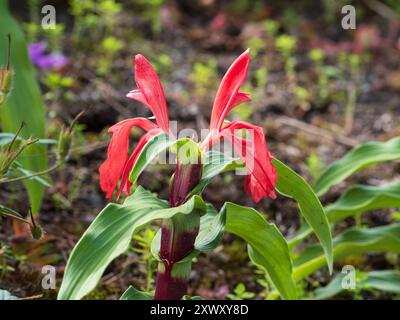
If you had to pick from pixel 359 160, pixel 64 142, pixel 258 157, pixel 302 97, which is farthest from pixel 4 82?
pixel 302 97

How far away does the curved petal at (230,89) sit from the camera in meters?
1.14

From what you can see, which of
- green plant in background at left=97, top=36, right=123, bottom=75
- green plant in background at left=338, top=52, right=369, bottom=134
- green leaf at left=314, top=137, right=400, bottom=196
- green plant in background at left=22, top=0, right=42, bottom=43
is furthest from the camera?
green plant in background at left=338, top=52, right=369, bottom=134

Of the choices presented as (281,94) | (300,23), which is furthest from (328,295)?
(300,23)

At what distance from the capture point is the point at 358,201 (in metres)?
1.62

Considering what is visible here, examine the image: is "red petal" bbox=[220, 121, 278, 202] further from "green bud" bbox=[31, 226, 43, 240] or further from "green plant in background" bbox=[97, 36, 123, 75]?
"green plant in background" bbox=[97, 36, 123, 75]

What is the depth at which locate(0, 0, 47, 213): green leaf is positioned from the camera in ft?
5.80

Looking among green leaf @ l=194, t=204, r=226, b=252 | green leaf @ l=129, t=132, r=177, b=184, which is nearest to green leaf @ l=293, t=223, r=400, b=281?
green leaf @ l=194, t=204, r=226, b=252

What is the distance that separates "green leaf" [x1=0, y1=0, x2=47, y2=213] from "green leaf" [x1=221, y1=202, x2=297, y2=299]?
2.20ft

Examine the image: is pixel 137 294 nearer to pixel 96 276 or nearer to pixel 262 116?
pixel 96 276

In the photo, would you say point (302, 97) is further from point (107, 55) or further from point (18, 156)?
point (18, 156)

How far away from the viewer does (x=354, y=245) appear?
1614mm

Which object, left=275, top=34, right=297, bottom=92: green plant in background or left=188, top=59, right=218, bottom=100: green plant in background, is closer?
left=188, top=59, right=218, bottom=100: green plant in background

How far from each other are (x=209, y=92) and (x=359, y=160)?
1393 millimetres

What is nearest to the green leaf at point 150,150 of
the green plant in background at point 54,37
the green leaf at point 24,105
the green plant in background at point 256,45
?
the green leaf at point 24,105
